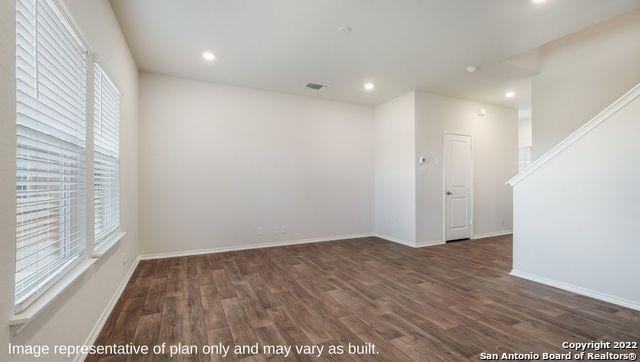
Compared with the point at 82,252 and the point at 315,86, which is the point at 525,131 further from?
the point at 82,252

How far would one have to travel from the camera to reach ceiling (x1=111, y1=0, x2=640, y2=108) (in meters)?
2.73

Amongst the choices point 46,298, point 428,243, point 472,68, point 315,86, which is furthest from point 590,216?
point 46,298

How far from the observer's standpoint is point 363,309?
8.92 ft

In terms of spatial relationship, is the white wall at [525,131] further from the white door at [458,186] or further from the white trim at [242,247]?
the white trim at [242,247]

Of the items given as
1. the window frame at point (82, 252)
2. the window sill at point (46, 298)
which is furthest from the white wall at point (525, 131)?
the window sill at point (46, 298)

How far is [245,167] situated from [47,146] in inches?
137

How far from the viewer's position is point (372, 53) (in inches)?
146

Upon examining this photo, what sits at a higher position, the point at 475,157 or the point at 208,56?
the point at 208,56

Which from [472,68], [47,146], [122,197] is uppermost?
[472,68]

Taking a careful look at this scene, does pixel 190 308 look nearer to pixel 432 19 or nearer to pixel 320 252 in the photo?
pixel 320 252

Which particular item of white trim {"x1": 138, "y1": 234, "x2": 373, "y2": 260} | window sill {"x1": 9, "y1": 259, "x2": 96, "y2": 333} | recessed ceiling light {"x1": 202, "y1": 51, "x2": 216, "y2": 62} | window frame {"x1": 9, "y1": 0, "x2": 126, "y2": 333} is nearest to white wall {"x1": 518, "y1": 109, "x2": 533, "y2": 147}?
white trim {"x1": 138, "y1": 234, "x2": 373, "y2": 260}

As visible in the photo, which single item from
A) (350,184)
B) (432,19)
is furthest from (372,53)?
(350,184)

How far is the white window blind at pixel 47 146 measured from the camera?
1310 mm

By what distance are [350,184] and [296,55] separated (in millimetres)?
2988
